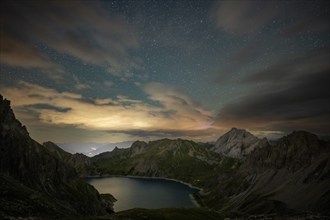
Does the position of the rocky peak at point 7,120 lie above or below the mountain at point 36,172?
above

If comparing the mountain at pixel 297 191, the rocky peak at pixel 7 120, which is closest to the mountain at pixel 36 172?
the rocky peak at pixel 7 120

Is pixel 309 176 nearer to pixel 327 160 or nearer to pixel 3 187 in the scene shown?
pixel 327 160

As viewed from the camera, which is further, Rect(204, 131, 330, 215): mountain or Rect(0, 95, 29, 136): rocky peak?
Rect(204, 131, 330, 215): mountain

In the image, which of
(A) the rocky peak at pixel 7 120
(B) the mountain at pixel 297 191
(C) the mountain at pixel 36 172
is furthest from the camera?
(B) the mountain at pixel 297 191

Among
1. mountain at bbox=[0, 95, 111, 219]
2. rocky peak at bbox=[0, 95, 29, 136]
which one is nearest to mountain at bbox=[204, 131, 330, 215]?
mountain at bbox=[0, 95, 111, 219]

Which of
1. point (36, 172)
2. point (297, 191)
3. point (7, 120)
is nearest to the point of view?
point (36, 172)

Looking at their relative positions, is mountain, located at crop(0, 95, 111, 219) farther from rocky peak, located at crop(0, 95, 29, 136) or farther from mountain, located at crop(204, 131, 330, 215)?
mountain, located at crop(204, 131, 330, 215)

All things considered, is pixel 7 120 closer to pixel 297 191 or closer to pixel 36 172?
pixel 36 172

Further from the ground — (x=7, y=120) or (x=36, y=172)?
(x=7, y=120)

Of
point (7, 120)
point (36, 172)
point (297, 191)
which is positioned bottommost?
point (297, 191)

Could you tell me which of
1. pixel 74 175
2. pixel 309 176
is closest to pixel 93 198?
pixel 74 175

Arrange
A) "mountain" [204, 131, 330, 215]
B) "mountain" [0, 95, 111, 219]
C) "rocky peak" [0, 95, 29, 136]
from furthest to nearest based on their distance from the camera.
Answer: "mountain" [204, 131, 330, 215], "rocky peak" [0, 95, 29, 136], "mountain" [0, 95, 111, 219]

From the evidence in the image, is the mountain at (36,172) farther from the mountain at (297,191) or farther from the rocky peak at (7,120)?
the mountain at (297,191)

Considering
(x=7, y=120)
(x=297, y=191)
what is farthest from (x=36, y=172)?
(x=297, y=191)
